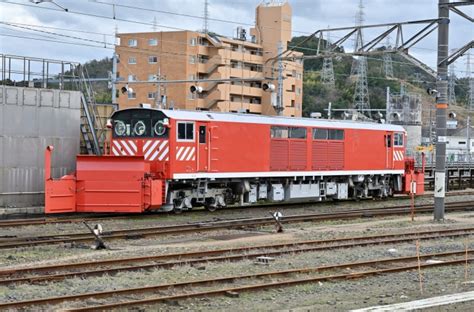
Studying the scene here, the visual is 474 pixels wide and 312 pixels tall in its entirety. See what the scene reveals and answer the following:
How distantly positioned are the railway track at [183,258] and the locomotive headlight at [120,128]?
31.1 ft

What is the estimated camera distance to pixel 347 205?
30.8m

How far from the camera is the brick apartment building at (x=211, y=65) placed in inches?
2785

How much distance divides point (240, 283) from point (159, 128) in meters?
12.1

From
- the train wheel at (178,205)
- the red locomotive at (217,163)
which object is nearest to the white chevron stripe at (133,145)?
the red locomotive at (217,163)

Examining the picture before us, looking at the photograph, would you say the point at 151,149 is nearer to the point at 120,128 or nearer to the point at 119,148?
the point at 119,148

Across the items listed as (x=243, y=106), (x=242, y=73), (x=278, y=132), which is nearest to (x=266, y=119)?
(x=278, y=132)

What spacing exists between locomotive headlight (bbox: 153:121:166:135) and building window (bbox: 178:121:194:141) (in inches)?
23.0

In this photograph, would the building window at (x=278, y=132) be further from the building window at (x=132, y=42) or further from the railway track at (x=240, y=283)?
the building window at (x=132, y=42)

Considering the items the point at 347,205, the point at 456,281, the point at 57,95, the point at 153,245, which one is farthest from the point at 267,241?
the point at 347,205

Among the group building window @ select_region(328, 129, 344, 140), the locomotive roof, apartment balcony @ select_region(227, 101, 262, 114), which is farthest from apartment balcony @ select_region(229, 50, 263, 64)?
building window @ select_region(328, 129, 344, 140)

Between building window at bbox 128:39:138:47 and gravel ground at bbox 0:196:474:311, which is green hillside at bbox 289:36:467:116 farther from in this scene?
gravel ground at bbox 0:196:474:311

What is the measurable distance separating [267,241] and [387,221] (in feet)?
24.8

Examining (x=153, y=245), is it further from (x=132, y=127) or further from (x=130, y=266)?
(x=132, y=127)

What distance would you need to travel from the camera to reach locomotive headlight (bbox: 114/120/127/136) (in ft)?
80.3
